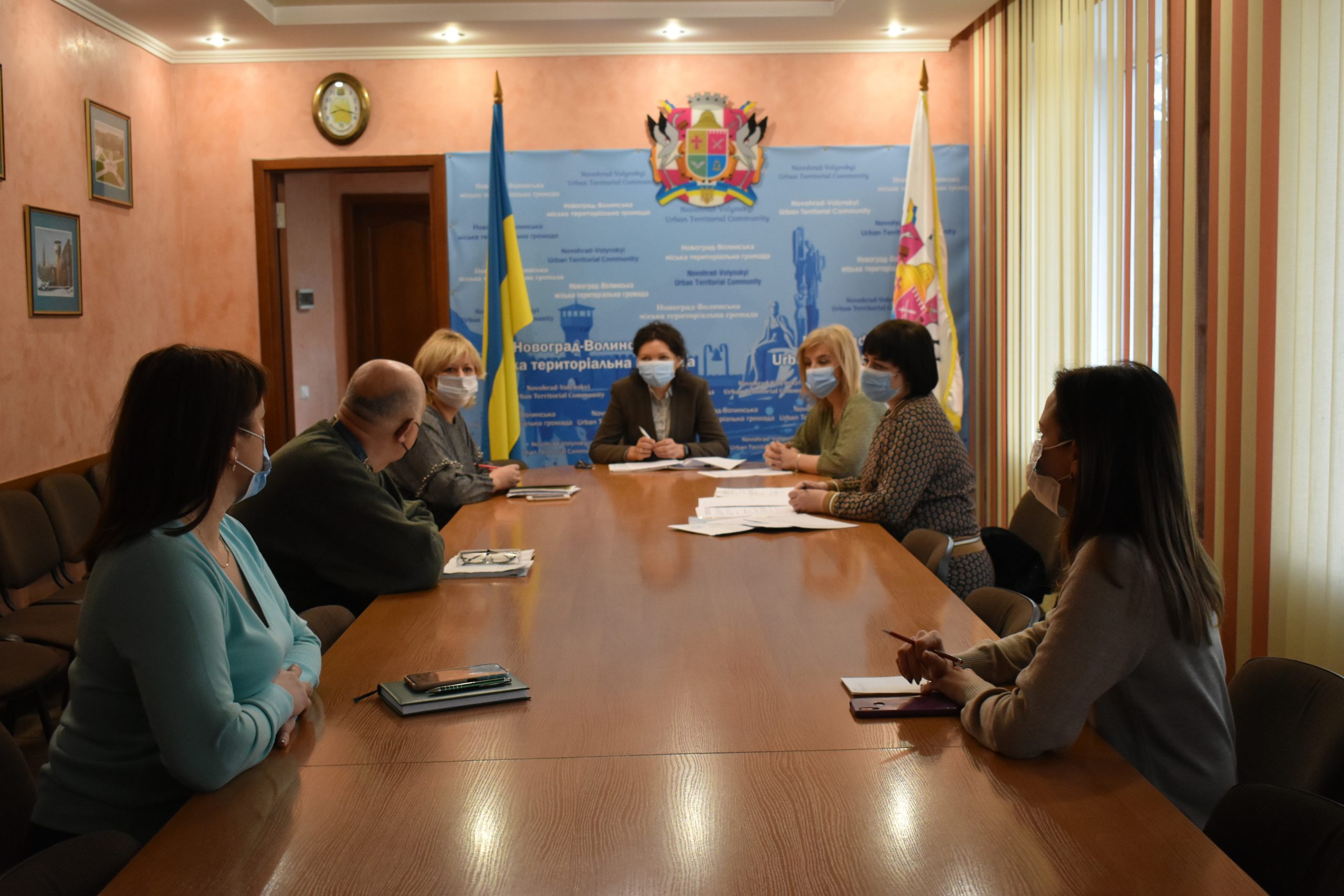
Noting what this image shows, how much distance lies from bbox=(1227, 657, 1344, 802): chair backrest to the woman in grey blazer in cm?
344

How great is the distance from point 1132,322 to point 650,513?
215cm

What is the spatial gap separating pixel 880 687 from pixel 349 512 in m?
1.46

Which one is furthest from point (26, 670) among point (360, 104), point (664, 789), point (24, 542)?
point (360, 104)

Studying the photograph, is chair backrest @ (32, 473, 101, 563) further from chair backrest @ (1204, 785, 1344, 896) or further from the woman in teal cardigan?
chair backrest @ (1204, 785, 1344, 896)

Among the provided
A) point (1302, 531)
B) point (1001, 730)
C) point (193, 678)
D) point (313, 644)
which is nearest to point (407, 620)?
point (313, 644)

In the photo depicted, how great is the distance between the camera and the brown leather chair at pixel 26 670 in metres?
3.03

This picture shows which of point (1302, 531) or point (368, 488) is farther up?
point (368, 488)

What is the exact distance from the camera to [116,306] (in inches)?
221

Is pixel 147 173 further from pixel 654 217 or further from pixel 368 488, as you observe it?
pixel 368 488

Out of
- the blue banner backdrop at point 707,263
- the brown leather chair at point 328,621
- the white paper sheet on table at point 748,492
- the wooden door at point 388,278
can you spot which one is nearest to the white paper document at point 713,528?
the white paper sheet on table at point 748,492

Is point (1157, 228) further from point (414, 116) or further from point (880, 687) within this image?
point (414, 116)

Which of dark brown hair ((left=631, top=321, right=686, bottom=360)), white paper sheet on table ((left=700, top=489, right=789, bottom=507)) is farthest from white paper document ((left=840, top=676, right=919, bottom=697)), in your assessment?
dark brown hair ((left=631, top=321, right=686, bottom=360))

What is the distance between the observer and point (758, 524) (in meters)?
3.35

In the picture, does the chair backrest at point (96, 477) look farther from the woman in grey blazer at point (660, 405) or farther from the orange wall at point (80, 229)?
the woman in grey blazer at point (660, 405)
